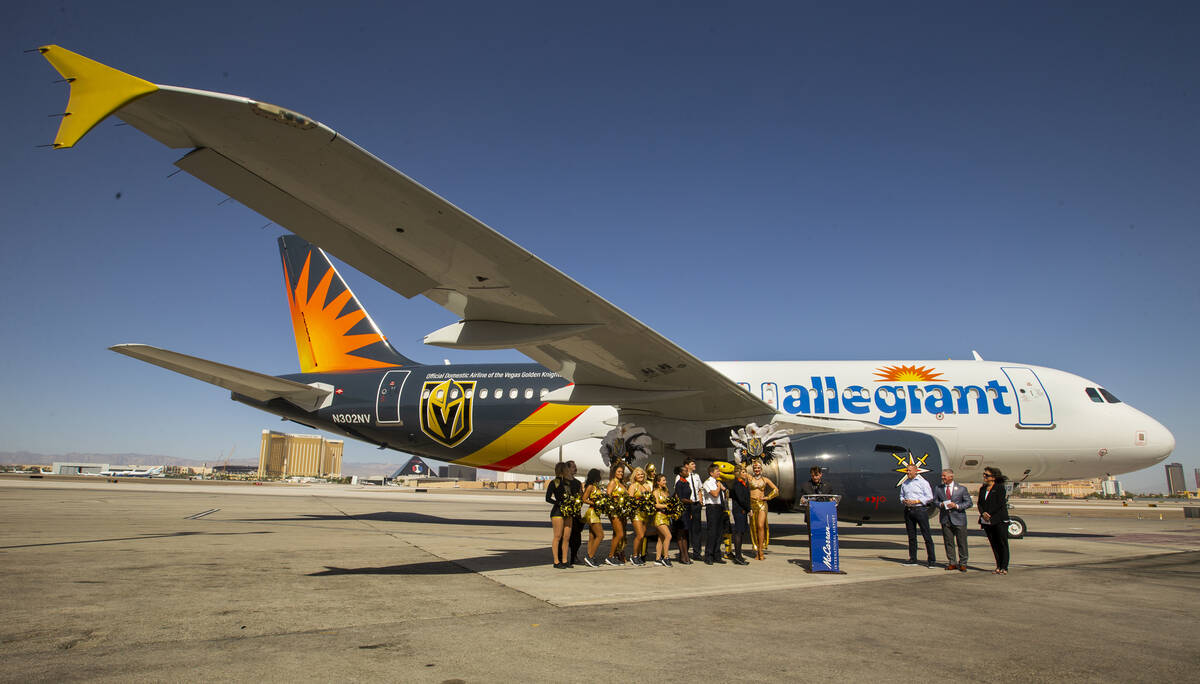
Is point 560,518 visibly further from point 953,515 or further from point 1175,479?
point 1175,479

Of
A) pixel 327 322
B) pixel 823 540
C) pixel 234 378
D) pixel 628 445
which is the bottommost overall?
pixel 823 540

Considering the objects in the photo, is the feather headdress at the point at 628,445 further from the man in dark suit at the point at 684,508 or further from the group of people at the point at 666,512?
the man in dark suit at the point at 684,508

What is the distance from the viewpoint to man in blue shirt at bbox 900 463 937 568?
8820mm

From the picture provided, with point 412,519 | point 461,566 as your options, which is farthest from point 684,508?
point 412,519

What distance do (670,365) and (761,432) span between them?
225 centimetres

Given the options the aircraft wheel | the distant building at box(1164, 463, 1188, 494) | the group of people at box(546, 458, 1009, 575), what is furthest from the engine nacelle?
the distant building at box(1164, 463, 1188, 494)

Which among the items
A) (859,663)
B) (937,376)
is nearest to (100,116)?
(859,663)

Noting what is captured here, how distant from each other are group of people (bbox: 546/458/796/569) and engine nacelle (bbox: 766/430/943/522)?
1.80ft

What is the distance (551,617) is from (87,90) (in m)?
5.10

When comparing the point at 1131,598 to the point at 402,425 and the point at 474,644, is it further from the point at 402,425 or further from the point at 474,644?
the point at 402,425

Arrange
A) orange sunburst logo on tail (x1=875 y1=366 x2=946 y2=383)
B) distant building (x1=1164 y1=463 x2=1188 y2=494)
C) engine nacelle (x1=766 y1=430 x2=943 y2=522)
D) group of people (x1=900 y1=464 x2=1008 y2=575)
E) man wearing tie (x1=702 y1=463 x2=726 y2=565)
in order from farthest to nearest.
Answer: distant building (x1=1164 y1=463 x2=1188 y2=494), orange sunburst logo on tail (x1=875 y1=366 x2=946 y2=383), engine nacelle (x1=766 y1=430 x2=943 y2=522), man wearing tie (x1=702 y1=463 x2=726 y2=565), group of people (x1=900 y1=464 x2=1008 y2=575)

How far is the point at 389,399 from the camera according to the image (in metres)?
15.4

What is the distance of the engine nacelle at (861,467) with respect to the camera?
973cm

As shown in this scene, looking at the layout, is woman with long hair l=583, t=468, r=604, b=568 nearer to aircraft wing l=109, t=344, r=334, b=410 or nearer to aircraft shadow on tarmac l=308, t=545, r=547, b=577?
aircraft shadow on tarmac l=308, t=545, r=547, b=577
